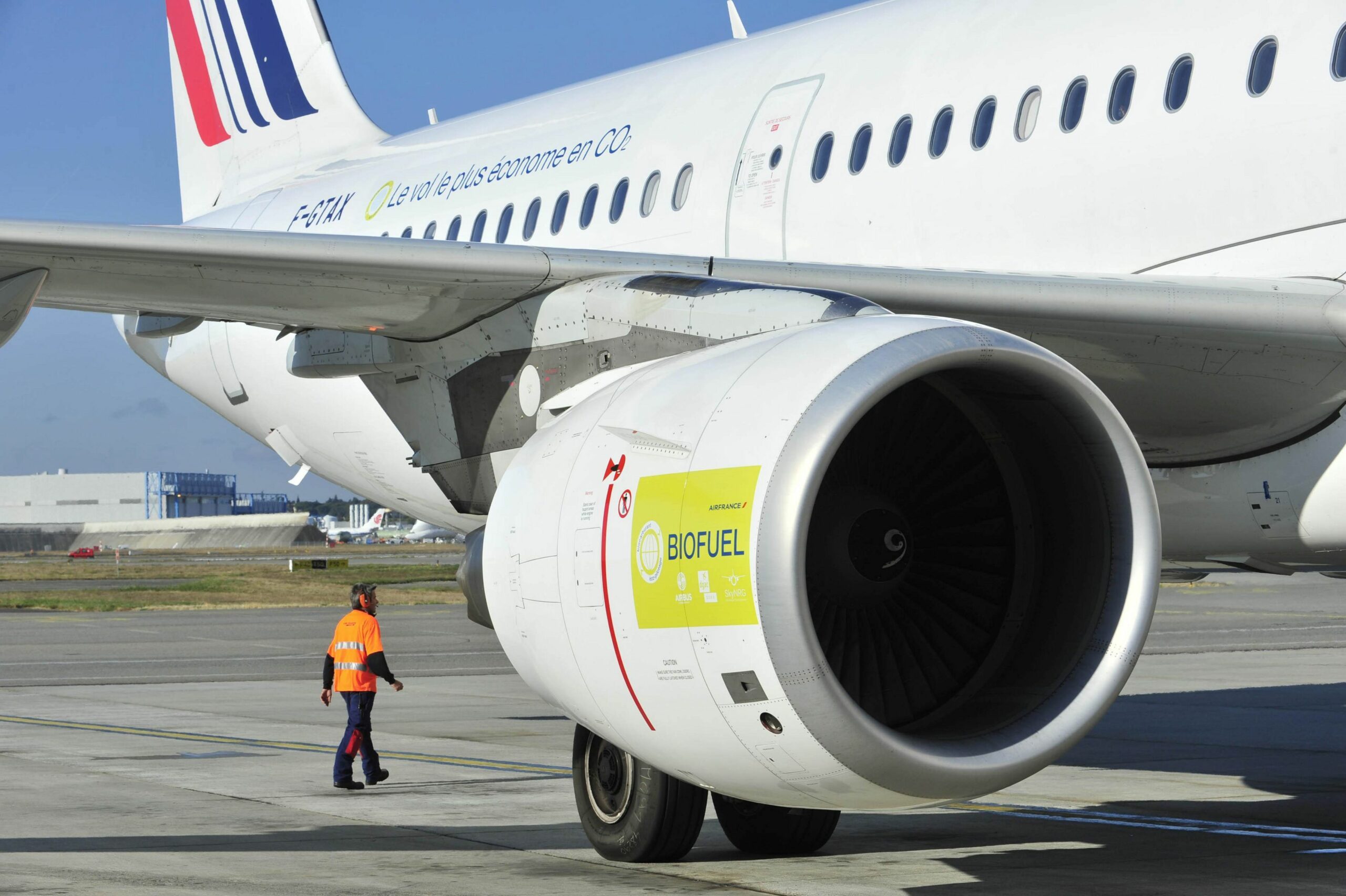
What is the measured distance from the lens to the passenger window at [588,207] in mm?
11242

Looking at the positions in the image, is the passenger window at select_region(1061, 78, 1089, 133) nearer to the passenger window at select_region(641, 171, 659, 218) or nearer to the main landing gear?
the passenger window at select_region(641, 171, 659, 218)

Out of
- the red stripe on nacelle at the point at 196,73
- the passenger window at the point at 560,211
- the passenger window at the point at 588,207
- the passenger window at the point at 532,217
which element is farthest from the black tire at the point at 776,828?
the red stripe on nacelle at the point at 196,73

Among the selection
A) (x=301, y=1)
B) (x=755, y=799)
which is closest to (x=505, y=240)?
(x=301, y=1)

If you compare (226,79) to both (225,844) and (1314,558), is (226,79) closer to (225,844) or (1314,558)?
(225,844)

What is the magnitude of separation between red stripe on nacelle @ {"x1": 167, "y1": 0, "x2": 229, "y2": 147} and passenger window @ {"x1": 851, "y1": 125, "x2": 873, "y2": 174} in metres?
10.3

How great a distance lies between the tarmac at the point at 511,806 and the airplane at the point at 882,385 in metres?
0.78

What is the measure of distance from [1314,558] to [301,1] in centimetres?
1242

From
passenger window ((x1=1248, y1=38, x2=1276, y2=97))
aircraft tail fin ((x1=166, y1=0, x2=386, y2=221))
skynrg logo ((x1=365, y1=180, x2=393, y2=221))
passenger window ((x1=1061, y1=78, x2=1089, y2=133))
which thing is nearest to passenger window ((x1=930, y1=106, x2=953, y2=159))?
passenger window ((x1=1061, y1=78, x2=1089, y2=133))

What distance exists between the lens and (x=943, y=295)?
22.4 feet

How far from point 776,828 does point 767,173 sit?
12.3ft

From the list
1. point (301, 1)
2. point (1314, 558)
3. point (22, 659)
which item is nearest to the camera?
point (1314, 558)

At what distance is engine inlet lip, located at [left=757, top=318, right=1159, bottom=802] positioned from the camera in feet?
17.3

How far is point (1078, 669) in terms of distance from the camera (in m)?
5.96

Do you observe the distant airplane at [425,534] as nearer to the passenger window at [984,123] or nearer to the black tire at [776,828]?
the black tire at [776,828]
